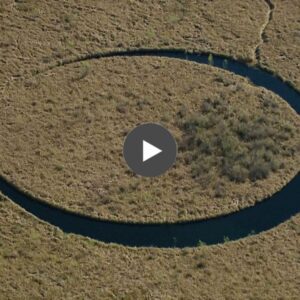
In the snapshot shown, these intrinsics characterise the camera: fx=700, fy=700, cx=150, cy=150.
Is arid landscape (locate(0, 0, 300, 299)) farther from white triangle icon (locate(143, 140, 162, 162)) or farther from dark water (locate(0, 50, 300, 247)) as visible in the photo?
white triangle icon (locate(143, 140, 162, 162))

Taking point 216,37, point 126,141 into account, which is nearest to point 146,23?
point 216,37

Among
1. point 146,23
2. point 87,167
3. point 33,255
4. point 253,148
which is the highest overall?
point 146,23

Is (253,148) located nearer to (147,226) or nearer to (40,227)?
(147,226)

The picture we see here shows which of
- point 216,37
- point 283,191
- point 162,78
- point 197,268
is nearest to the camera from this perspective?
point 197,268

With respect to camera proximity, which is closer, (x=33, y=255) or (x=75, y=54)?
(x=33, y=255)

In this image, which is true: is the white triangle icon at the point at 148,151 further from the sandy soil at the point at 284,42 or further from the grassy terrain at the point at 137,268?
the sandy soil at the point at 284,42

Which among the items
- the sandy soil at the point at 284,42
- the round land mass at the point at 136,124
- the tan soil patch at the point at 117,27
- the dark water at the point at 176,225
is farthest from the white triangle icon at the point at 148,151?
the sandy soil at the point at 284,42

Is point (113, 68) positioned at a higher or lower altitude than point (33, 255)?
higher
